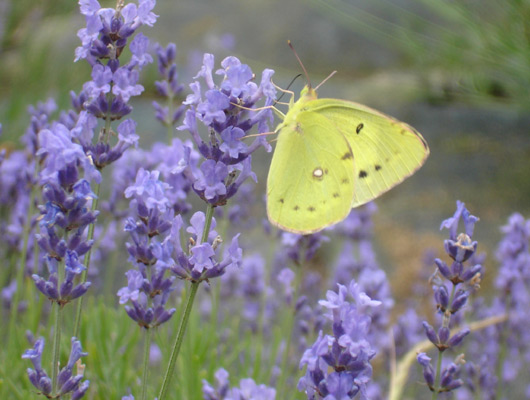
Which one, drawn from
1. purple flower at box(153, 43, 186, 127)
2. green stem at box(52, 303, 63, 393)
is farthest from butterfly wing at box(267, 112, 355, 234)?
green stem at box(52, 303, 63, 393)

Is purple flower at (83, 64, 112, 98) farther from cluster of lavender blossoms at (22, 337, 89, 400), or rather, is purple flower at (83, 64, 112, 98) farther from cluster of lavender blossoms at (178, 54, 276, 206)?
cluster of lavender blossoms at (22, 337, 89, 400)

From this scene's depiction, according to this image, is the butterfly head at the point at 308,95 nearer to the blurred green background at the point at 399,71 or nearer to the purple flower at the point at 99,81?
the purple flower at the point at 99,81

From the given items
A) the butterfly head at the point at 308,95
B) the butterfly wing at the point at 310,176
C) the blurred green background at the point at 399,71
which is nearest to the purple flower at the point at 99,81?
the butterfly wing at the point at 310,176

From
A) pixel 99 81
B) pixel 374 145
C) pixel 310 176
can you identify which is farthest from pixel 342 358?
pixel 374 145

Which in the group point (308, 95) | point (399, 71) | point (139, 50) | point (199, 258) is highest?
point (139, 50)

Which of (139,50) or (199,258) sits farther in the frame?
(139,50)

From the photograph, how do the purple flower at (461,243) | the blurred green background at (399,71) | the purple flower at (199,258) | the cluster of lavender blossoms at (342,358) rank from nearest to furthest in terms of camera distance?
the cluster of lavender blossoms at (342,358)
the purple flower at (199,258)
the purple flower at (461,243)
the blurred green background at (399,71)

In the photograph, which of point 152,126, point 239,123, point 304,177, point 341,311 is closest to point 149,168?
point 304,177

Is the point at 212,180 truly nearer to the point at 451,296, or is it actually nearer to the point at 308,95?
the point at 451,296
